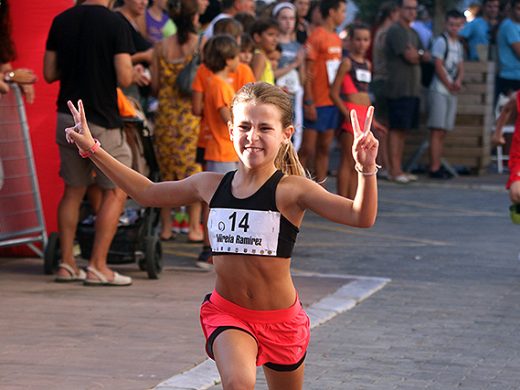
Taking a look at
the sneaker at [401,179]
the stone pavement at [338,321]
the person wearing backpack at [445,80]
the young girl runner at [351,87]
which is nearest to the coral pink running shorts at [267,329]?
the stone pavement at [338,321]

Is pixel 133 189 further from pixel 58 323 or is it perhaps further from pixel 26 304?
pixel 26 304

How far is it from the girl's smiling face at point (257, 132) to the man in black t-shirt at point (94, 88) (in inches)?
161

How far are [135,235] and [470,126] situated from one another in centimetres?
899

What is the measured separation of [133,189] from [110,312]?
9.92ft

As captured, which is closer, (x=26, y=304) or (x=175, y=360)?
(x=175, y=360)

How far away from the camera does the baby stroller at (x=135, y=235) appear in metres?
9.16

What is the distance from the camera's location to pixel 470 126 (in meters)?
17.4

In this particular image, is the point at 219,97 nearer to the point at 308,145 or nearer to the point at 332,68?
the point at 332,68

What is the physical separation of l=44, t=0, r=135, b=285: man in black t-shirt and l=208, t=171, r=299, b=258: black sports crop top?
400cm

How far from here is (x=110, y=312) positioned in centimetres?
791

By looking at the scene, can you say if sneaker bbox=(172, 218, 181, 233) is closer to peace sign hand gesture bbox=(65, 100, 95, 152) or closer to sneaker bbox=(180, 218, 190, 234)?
sneaker bbox=(180, 218, 190, 234)

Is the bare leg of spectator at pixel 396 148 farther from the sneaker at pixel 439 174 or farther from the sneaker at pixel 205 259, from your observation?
the sneaker at pixel 205 259

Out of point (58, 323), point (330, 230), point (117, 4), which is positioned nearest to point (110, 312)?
point (58, 323)

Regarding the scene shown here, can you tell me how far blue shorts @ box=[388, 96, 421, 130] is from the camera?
52.6 feet
